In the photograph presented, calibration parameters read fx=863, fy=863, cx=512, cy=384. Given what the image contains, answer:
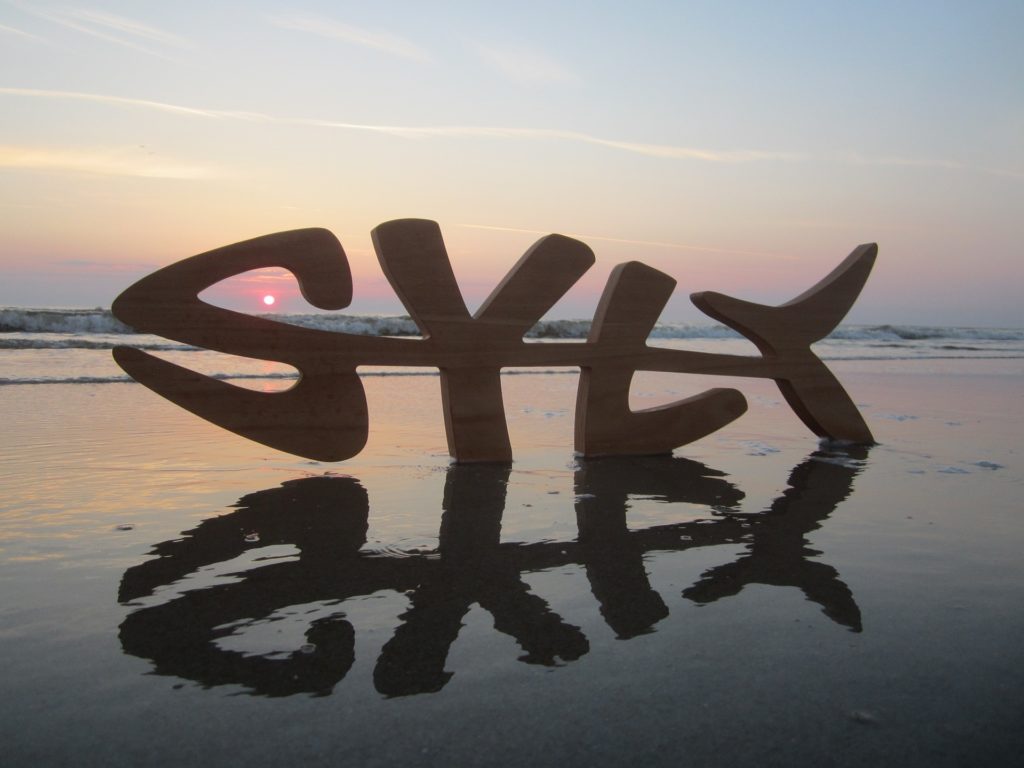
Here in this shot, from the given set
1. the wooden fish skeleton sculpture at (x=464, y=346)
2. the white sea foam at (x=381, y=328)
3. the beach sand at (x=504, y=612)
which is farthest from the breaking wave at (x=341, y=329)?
the beach sand at (x=504, y=612)

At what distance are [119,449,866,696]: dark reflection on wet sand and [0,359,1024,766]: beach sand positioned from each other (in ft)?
0.04

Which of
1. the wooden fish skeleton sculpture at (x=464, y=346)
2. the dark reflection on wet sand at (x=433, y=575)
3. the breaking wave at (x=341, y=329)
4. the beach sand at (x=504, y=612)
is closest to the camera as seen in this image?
the beach sand at (x=504, y=612)

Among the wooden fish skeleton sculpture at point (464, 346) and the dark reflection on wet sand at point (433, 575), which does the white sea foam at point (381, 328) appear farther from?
the dark reflection on wet sand at point (433, 575)

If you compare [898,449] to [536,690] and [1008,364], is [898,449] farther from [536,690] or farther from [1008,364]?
[1008,364]

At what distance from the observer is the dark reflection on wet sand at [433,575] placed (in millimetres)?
2111

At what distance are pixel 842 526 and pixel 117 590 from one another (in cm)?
278

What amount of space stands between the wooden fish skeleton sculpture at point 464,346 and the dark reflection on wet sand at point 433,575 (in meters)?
0.51

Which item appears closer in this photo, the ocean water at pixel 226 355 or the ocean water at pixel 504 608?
the ocean water at pixel 504 608

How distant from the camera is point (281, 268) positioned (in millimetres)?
4453

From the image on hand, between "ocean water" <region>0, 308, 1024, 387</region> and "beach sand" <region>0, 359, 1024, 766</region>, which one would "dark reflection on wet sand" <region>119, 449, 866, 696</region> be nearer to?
"beach sand" <region>0, 359, 1024, 766</region>

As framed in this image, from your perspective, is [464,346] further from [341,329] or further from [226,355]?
[341,329]

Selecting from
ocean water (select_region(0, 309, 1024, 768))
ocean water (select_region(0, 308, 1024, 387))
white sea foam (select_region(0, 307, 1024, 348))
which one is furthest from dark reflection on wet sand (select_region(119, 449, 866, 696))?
white sea foam (select_region(0, 307, 1024, 348))

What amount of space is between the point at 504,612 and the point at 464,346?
2659 millimetres

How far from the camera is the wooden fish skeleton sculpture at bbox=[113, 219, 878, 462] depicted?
→ 4.26 metres
